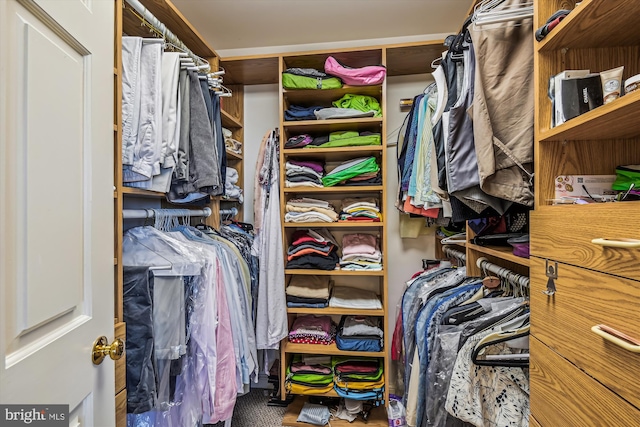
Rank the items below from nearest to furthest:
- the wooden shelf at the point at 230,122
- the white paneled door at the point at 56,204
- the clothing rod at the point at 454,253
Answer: the white paneled door at the point at 56,204, the clothing rod at the point at 454,253, the wooden shelf at the point at 230,122

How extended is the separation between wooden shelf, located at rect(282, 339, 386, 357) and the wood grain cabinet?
1005mm

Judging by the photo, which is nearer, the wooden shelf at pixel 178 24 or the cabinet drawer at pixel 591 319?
the cabinet drawer at pixel 591 319

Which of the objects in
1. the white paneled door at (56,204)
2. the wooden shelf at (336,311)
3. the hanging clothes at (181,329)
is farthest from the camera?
the wooden shelf at (336,311)

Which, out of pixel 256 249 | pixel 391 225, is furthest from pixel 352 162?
pixel 256 249

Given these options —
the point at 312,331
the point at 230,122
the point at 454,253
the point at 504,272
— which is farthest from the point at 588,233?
the point at 230,122

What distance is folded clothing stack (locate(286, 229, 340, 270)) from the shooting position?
1736 millimetres

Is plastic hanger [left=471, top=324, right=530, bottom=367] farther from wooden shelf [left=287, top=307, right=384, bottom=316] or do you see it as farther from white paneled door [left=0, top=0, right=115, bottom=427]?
white paneled door [left=0, top=0, right=115, bottom=427]

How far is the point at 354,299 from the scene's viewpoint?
1819mm

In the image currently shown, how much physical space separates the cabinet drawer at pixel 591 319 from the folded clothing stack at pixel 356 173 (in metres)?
1.11

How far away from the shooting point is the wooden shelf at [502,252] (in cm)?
94

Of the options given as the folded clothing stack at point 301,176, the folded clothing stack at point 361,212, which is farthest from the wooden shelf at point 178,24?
the folded clothing stack at point 361,212

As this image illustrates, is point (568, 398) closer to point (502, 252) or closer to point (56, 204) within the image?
point (502, 252)

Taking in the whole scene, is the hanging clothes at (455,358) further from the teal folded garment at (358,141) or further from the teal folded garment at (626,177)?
the teal folded garment at (358,141)

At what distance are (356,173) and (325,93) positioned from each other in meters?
0.54
